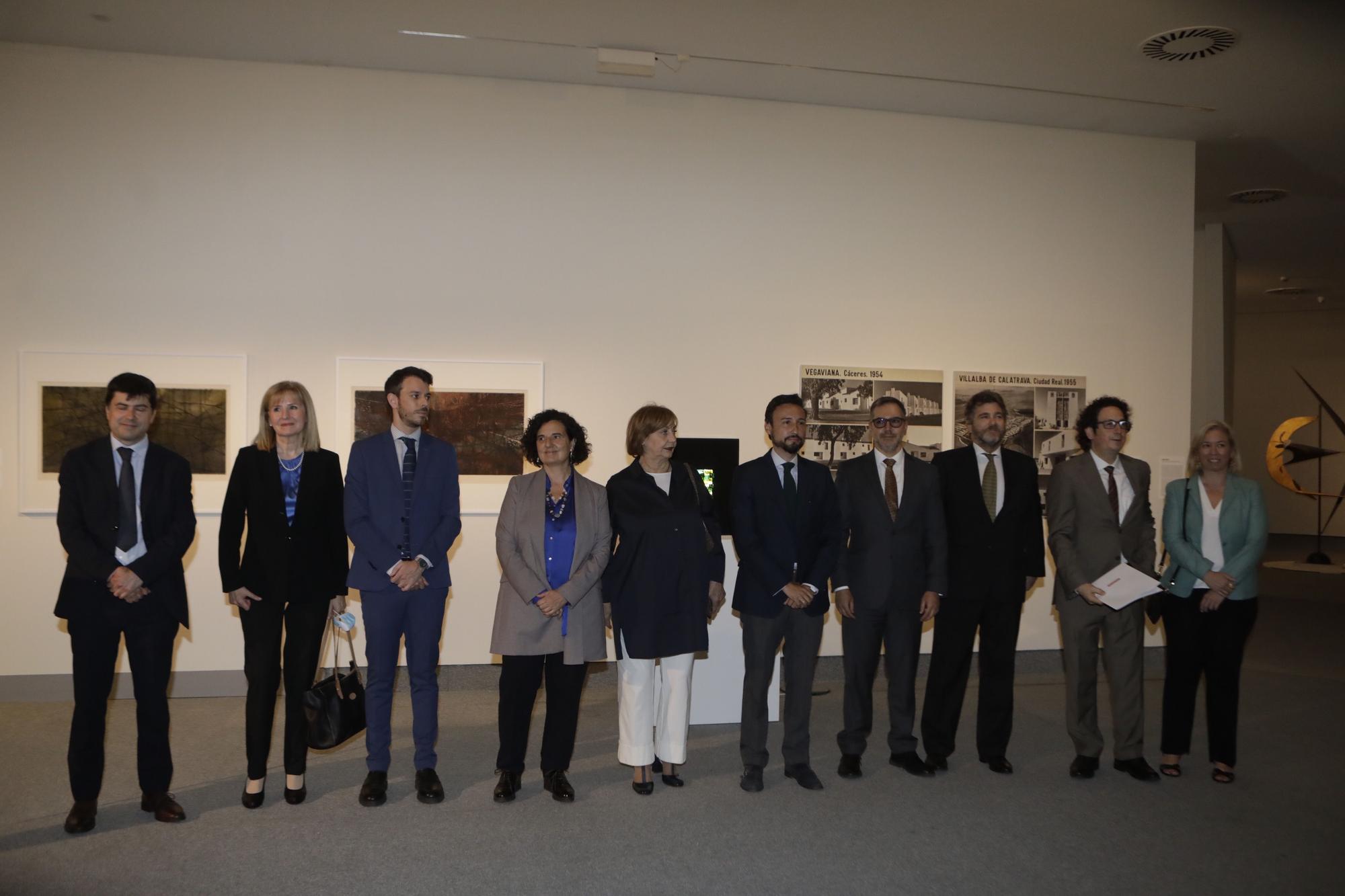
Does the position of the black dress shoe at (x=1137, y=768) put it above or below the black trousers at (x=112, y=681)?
below

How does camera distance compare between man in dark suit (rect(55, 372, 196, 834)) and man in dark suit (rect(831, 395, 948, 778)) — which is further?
man in dark suit (rect(831, 395, 948, 778))

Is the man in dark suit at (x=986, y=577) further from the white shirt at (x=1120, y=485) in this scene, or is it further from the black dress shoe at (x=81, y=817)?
the black dress shoe at (x=81, y=817)

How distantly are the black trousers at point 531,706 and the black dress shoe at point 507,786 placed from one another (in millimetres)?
26

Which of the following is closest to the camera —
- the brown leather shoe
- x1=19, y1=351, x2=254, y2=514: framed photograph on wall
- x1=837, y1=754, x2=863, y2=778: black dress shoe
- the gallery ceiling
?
the brown leather shoe

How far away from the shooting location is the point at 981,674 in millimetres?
4859

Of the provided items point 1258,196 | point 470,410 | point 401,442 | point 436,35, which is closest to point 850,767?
point 401,442

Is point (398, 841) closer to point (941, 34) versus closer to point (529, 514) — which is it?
point (529, 514)

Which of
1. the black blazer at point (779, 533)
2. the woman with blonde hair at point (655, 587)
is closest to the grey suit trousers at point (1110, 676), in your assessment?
the black blazer at point (779, 533)

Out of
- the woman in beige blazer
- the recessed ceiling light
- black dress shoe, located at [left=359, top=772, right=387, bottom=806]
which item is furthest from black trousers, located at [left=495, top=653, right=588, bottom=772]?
the recessed ceiling light

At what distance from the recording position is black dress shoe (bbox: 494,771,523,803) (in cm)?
421

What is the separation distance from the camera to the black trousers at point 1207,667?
15.3 feet

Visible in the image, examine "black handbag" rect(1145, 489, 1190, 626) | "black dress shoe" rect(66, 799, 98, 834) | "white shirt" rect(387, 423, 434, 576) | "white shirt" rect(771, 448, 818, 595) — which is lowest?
"black dress shoe" rect(66, 799, 98, 834)

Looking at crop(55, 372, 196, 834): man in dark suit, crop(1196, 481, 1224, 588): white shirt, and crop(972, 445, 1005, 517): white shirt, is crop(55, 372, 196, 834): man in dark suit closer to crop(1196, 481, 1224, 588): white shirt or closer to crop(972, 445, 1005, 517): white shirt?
crop(972, 445, 1005, 517): white shirt

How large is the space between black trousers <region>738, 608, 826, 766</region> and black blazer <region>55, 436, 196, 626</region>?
2630 mm
